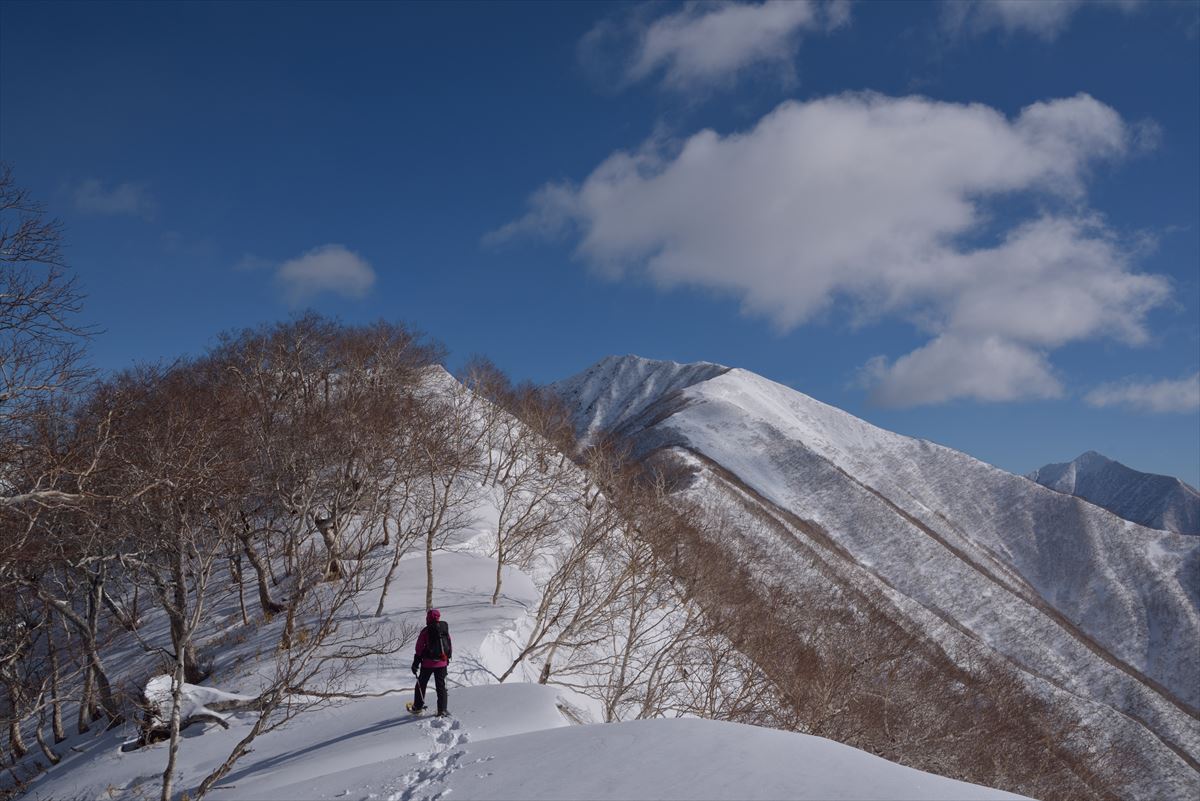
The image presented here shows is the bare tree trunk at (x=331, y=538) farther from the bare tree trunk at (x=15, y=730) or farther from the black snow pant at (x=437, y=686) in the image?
the black snow pant at (x=437, y=686)

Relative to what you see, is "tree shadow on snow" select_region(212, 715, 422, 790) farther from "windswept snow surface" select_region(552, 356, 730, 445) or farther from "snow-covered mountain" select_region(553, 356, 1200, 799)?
"windswept snow surface" select_region(552, 356, 730, 445)

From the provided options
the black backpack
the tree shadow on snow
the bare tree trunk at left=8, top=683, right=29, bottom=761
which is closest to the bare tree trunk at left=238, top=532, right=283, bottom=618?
the bare tree trunk at left=8, top=683, right=29, bottom=761

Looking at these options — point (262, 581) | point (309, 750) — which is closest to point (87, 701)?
point (262, 581)

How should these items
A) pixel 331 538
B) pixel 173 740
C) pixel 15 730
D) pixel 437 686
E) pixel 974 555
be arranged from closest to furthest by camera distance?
pixel 173 740
pixel 437 686
pixel 15 730
pixel 331 538
pixel 974 555

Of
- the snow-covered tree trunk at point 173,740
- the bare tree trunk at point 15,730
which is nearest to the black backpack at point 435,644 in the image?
the snow-covered tree trunk at point 173,740

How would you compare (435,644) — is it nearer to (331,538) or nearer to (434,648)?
(434,648)

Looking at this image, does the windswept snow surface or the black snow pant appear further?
the windswept snow surface

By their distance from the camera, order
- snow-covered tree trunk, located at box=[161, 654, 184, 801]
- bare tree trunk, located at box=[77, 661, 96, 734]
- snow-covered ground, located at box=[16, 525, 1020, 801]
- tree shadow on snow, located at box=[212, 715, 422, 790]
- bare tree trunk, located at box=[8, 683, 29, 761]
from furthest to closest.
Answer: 1. bare tree trunk, located at box=[77, 661, 96, 734]
2. bare tree trunk, located at box=[8, 683, 29, 761]
3. tree shadow on snow, located at box=[212, 715, 422, 790]
4. snow-covered tree trunk, located at box=[161, 654, 184, 801]
5. snow-covered ground, located at box=[16, 525, 1020, 801]
